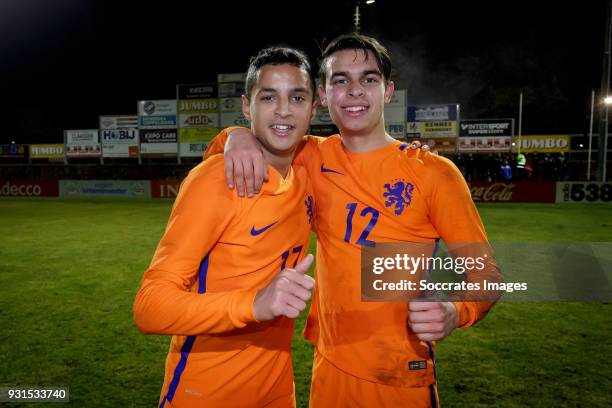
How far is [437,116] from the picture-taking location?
79.3 ft

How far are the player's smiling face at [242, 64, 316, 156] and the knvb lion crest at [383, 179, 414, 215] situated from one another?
587 mm

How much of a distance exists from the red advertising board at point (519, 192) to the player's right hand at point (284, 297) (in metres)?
18.4

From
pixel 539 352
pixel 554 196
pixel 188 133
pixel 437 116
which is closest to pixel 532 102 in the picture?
pixel 437 116

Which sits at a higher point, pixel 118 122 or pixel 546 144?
pixel 118 122

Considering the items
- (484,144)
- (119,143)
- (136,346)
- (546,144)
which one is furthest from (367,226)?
(546,144)

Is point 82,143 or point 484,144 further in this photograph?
point 82,143

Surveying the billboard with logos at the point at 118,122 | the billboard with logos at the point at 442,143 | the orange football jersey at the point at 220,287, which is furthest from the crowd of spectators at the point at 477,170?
the orange football jersey at the point at 220,287

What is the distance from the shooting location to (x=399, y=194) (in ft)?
8.10

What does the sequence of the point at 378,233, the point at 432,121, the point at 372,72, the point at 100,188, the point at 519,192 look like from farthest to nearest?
1. the point at 432,121
2. the point at 100,188
3. the point at 519,192
4. the point at 372,72
5. the point at 378,233

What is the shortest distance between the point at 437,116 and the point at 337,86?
75.3 ft

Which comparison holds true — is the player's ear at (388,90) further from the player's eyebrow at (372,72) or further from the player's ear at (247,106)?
the player's ear at (247,106)

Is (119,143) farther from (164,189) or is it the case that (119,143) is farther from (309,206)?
(309,206)

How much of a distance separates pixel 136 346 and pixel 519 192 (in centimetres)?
1810

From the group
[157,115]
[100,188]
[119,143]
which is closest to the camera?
[100,188]
